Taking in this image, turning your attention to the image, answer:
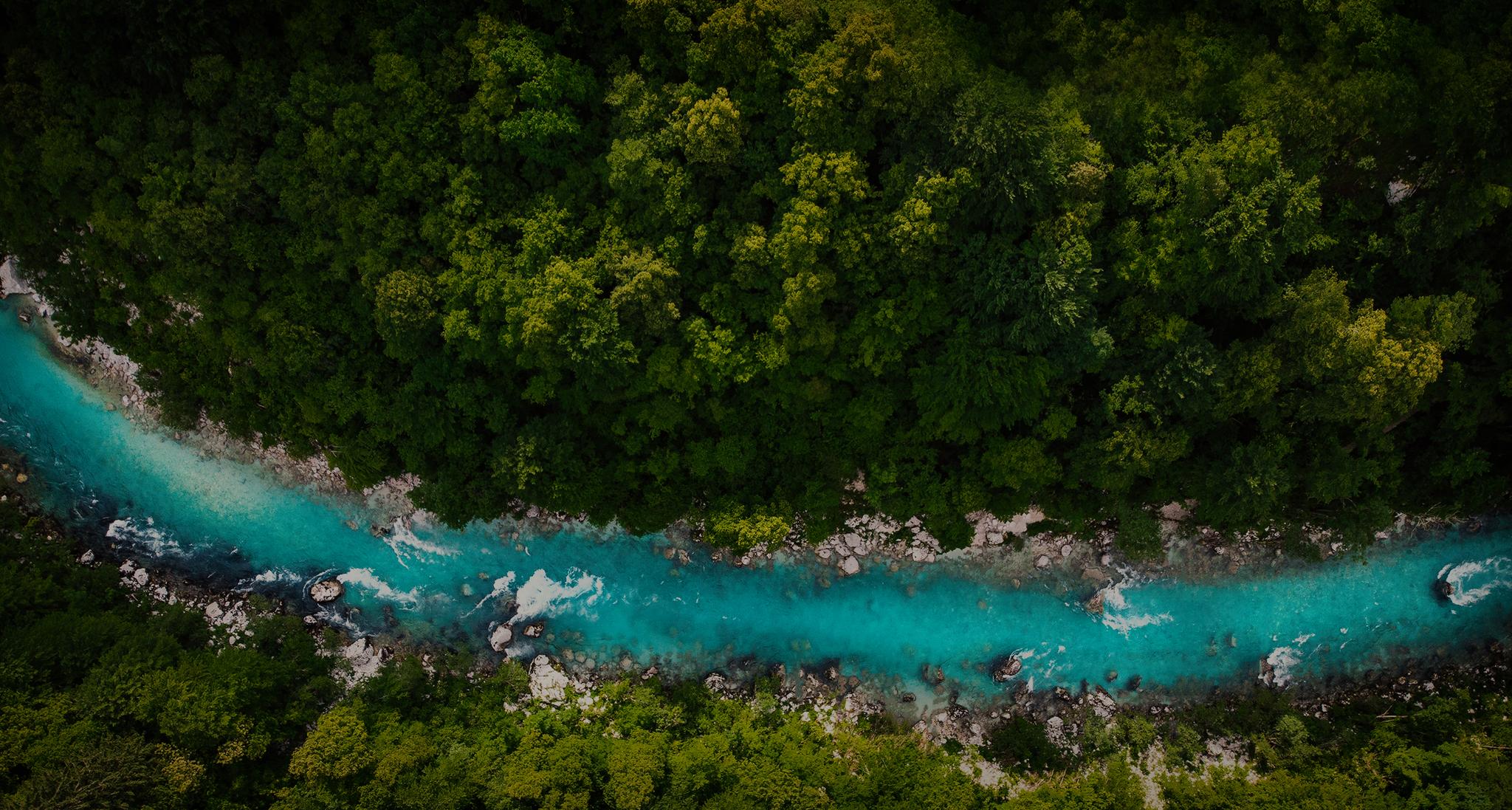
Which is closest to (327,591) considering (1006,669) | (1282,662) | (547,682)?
(547,682)

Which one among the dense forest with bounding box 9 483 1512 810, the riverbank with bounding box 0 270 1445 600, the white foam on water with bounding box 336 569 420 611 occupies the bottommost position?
the dense forest with bounding box 9 483 1512 810

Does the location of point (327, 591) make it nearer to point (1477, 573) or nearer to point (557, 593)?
point (557, 593)

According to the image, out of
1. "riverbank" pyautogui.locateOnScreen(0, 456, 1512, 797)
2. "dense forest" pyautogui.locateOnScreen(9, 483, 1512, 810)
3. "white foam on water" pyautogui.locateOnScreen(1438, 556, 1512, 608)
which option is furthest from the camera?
"white foam on water" pyautogui.locateOnScreen(1438, 556, 1512, 608)

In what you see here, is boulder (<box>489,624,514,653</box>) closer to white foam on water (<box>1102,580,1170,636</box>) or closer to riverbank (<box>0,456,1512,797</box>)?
riverbank (<box>0,456,1512,797</box>)

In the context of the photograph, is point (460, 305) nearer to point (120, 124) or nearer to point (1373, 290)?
point (120, 124)

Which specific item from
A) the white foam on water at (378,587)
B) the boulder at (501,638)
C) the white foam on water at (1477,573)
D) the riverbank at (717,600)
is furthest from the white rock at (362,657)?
the white foam on water at (1477,573)

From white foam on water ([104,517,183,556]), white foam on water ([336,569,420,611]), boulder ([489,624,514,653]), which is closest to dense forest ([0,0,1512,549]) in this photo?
white foam on water ([336,569,420,611])
